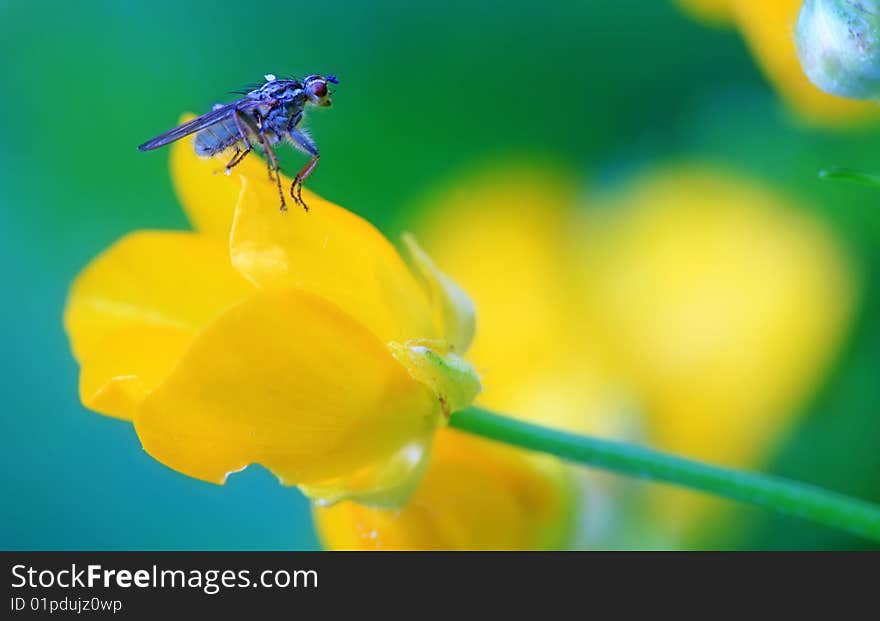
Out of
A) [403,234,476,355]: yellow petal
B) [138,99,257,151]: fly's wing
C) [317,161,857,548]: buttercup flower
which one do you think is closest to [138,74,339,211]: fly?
[138,99,257,151]: fly's wing

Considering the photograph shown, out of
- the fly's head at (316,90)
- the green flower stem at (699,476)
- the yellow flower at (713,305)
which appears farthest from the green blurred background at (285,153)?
the green flower stem at (699,476)

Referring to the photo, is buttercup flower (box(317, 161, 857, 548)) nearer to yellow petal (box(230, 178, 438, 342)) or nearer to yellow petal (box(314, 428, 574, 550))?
yellow petal (box(314, 428, 574, 550))

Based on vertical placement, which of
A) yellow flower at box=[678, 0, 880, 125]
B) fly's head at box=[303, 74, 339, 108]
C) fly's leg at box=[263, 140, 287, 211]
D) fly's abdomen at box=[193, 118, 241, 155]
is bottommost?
fly's leg at box=[263, 140, 287, 211]

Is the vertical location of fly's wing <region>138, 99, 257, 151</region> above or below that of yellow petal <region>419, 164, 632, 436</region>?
below

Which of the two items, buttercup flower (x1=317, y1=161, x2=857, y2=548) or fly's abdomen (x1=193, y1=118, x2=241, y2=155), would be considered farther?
buttercup flower (x1=317, y1=161, x2=857, y2=548)

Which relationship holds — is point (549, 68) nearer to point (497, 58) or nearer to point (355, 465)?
point (497, 58)

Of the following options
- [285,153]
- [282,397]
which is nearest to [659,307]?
[285,153]
